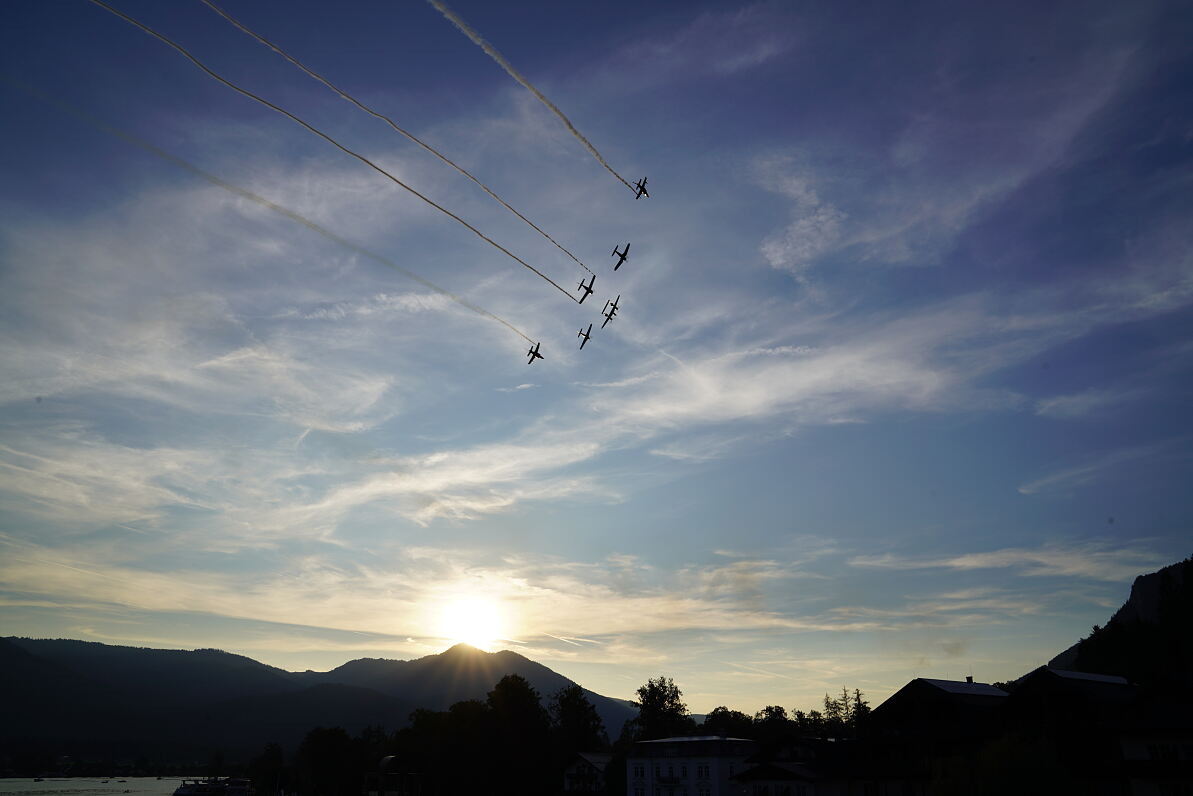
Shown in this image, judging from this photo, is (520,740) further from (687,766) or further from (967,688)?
(967,688)

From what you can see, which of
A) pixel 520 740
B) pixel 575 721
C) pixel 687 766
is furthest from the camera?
pixel 575 721

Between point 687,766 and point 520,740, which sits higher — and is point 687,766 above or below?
below

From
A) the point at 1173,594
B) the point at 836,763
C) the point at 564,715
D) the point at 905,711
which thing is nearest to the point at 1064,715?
the point at 905,711

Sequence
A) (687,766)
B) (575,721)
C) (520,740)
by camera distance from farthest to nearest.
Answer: (575,721) < (520,740) < (687,766)

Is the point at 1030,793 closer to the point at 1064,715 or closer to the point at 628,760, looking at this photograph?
the point at 1064,715

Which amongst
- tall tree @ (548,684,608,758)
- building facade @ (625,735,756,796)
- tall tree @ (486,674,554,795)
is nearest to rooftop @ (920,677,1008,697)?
building facade @ (625,735,756,796)

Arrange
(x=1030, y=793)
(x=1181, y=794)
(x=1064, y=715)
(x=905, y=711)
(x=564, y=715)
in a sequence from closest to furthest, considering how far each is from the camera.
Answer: (x=1030, y=793), (x=1181, y=794), (x=1064, y=715), (x=905, y=711), (x=564, y=715)

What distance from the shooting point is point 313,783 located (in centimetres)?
19012

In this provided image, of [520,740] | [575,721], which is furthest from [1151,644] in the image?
[520,740]

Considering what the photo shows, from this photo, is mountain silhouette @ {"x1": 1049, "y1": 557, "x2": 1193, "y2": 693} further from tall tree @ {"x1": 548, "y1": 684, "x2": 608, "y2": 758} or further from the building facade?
tall tree @ {"x1": 548, "y1": 684, "x2": 608, "y2": 758}

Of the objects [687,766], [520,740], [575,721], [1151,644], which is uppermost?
[1151,644]

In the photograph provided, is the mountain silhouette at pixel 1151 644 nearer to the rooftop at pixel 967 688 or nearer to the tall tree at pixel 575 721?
the rooftop at pixel 967 688

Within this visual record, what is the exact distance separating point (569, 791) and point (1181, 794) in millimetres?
105897

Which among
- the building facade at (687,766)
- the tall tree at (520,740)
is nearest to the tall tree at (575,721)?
the tall tree at (520,740)
